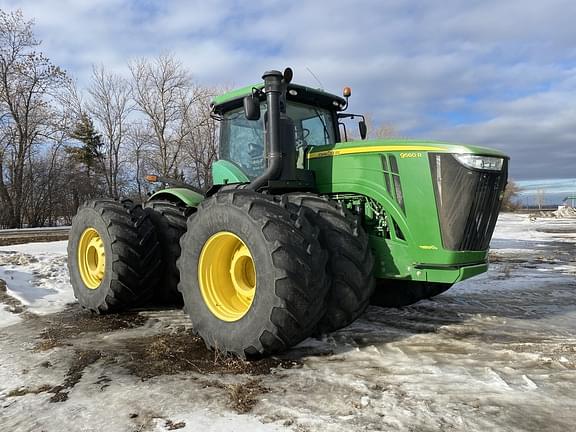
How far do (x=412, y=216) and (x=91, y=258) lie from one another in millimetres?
4070

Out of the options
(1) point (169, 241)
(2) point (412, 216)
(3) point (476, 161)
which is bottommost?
(1) point (169, 241)

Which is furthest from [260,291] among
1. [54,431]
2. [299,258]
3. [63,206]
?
[63,206]

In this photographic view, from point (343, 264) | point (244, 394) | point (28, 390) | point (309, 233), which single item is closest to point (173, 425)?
point (244, 394)

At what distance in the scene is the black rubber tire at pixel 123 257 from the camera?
16.6ft

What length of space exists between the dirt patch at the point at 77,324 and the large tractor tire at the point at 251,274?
118cm

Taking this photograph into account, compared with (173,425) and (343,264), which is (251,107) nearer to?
(343,264)

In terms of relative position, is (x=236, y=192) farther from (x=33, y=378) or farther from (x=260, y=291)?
(x=33, y=378)

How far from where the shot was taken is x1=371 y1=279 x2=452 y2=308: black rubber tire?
17.1 ft

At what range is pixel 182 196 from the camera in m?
5.73

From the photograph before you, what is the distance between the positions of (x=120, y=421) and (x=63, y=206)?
3729 cm

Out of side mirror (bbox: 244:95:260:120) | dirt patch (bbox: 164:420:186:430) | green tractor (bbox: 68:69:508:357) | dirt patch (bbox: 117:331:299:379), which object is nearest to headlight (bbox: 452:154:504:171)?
green tractor (bbox: 68:69:508:357)

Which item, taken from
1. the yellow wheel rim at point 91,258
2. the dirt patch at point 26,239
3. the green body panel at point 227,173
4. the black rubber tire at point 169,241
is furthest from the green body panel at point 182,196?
the dirt patch at point 26,239

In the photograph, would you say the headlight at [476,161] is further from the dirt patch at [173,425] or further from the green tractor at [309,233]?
the dirt patch at [173,425]

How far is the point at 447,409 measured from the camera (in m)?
2.73
